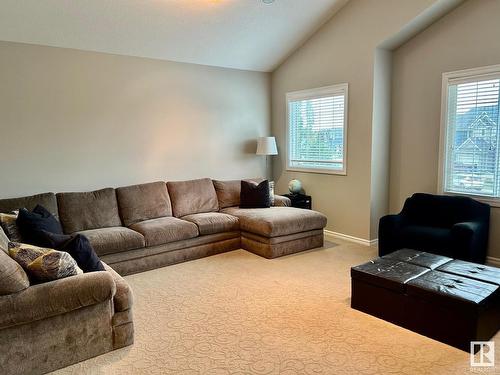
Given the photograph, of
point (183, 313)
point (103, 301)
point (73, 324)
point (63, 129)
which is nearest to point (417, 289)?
point (183, 313)

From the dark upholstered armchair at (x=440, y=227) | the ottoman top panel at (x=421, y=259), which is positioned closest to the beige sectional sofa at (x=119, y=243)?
the dark upholstered armchair at (x=440, y=227)

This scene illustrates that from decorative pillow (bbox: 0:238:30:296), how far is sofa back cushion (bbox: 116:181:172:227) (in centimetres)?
227

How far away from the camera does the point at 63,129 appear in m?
4.59

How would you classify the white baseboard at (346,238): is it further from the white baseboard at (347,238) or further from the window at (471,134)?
the window at (471,134)

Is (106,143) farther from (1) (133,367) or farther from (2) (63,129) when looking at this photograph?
(1) (133,367)

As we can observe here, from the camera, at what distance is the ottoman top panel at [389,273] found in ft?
9.73

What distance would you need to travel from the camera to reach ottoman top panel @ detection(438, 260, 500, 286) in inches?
115

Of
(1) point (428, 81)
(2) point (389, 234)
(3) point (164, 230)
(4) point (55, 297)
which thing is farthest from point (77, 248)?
(1) point (428, 81)

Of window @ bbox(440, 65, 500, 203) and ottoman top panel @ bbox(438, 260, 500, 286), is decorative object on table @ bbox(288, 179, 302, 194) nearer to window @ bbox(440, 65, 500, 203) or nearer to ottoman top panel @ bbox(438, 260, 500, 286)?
window @ bbox(440, 65, 500, 203)

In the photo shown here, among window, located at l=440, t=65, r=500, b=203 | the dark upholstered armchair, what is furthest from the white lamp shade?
window, located at l=440, t=65, r=500, b=203

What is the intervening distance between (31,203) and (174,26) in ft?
8.41

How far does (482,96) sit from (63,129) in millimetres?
4778

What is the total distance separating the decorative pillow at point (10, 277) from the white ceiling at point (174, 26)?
8.75 ft

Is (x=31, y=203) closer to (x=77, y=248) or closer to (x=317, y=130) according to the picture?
(x=77, y=248)
